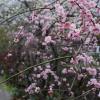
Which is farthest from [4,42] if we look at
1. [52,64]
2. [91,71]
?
[91,71]

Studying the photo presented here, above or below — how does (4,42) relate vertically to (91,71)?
above

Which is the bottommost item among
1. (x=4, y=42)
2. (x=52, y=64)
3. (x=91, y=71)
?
(x=91, y=71)

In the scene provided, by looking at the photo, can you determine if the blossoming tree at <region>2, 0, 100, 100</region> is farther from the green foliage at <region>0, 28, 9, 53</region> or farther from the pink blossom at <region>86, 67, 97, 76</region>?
the green foliage at <region>0, 28, 9, 53</region>

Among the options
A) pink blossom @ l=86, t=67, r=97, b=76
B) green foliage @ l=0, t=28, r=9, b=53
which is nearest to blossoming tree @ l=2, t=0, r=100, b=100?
pink blossom @ l=86, t=67, r=97, b=76

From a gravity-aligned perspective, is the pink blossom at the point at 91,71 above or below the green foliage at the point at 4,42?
below

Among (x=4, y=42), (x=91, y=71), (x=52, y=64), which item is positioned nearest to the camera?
(x=91, y=71)

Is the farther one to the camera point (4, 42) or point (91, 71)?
point (4, 42)

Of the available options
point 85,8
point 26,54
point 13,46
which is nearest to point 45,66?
point 26,54

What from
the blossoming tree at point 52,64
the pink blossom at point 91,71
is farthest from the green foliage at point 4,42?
the pink blossom at point 91,71

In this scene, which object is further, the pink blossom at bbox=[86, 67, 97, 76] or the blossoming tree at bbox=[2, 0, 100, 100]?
the blossoming tree at bbox=[2, 0, 100, 100]

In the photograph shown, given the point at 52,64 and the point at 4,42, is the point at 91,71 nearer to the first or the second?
the point at 52,64

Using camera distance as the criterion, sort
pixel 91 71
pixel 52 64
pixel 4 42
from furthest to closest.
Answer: pixel 4 42
pixel 52 64
pixel 91 71

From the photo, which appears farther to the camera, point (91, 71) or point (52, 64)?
point (52, 64)

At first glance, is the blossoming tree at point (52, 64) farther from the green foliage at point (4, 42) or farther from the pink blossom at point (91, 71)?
the green foliage at point (4, 42)
